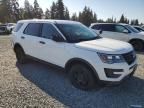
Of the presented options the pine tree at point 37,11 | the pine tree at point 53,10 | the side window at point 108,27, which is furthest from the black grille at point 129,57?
the pine tree at point 37,11

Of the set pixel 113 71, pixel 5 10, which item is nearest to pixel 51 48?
pixel 113 71

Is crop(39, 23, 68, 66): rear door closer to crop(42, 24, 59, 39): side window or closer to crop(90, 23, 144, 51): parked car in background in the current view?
crop(42, 24, 59, 39): side window

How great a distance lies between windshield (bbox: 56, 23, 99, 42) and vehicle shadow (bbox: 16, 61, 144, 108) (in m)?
1.37

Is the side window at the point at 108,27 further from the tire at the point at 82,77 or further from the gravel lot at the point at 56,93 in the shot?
the tire at the point at 82,77

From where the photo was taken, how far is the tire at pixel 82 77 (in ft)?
15.1

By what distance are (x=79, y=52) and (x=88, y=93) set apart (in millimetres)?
1089

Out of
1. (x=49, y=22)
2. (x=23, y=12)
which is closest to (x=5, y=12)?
(x=23, y=12)

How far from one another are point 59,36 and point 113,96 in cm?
219

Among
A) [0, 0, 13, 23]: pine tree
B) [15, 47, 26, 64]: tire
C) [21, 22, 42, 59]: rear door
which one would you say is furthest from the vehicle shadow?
[0, 0, 13, 23]: pine tree

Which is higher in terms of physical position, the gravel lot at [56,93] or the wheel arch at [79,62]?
the wheel arch at [79,62]

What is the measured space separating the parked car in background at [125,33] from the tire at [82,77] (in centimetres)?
763

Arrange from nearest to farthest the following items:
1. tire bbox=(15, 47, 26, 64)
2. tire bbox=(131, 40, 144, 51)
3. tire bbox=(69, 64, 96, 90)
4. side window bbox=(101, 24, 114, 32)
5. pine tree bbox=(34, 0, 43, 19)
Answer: tire bbox=(69, 64, 96, 90) → tire bbox=(15, 47, 26, 64) → tire bbox=(131, 40, 144, 51) → side window bbox=(101, 24, 114, 32) → pine tree bbox=(34, 0, 43, 19)

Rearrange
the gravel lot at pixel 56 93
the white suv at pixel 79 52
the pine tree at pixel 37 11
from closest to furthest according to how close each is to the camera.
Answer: the gravel lot at pixel 56 93 < the white suv at pixel 79 52 < the pine tree at pixel 37 11

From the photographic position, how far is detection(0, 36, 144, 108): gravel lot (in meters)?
4.21
